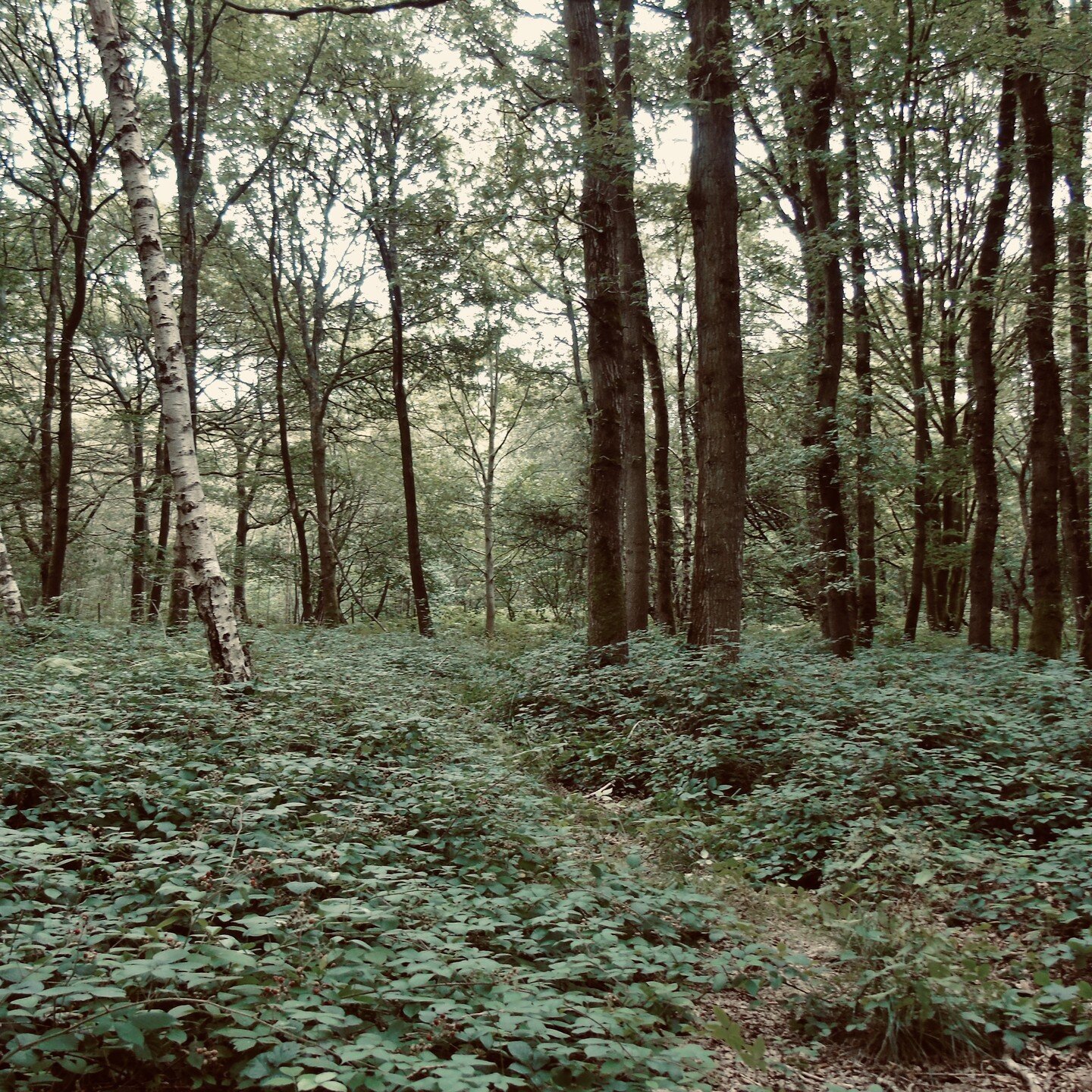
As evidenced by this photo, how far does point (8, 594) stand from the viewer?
12797 mm

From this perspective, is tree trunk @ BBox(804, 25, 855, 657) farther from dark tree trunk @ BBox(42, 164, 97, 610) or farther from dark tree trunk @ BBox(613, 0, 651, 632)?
dark tree trunk @ BBox(42, 164, 97, 610)

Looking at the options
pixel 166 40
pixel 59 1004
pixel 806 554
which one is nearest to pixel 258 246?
pixel 166 40

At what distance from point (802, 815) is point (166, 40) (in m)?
15.3

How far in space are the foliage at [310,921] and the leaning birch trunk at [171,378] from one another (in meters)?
1.49

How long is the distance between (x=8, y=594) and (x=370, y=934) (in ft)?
42.1

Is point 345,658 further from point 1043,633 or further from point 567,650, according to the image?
point 1043,633

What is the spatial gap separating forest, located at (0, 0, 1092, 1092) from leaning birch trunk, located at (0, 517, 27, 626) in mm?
89

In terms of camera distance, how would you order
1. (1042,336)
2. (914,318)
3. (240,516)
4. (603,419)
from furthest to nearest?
1. (240,516)
2. (914,318)
3. (603,419)
4. (1042,336)

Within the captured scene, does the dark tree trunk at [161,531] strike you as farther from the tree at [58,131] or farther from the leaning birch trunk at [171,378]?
the leaning birch trunk at [171,378]

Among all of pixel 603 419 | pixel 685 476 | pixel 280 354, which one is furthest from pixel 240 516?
pixel 603 419

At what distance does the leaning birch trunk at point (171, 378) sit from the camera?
25.8ft

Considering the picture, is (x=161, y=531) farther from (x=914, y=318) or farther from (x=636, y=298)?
(x=914, y=318)

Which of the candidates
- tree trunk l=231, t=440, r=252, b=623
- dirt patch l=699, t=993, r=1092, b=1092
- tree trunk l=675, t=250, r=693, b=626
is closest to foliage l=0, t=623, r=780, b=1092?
dirt patch l=699, t=993, r=1092, b=1092

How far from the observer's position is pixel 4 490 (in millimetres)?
18328
